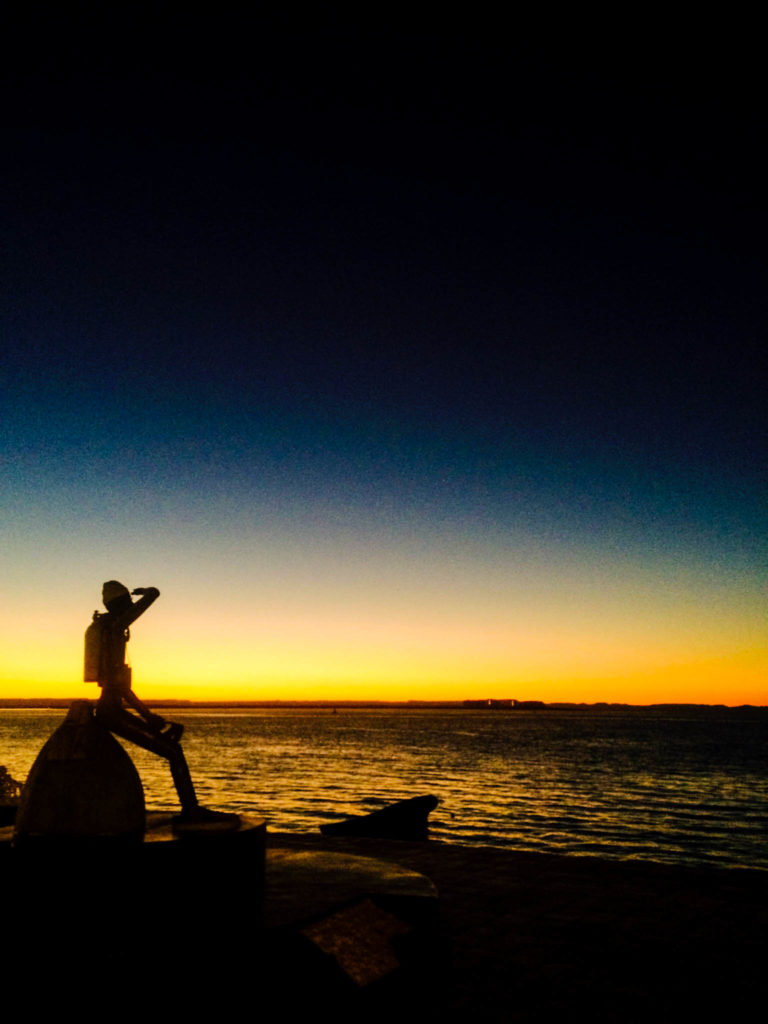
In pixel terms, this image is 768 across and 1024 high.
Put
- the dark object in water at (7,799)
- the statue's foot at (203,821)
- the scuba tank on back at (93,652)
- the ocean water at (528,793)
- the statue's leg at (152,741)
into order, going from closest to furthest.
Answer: the statue's foot at (203,821) < the statue's leg at (152,741) < the scuba tank on back at (93,652) < the dark object in water at (7,799) < the ocean water at (528,793)

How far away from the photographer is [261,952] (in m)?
5.60

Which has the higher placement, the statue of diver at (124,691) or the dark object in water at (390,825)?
the statue of diver at (124,691)

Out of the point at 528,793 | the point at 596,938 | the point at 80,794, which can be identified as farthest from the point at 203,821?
the point at 528,793

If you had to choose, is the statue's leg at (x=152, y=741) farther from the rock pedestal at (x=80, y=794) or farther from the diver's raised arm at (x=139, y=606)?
the diver's raised arm at (x=139, y=606)

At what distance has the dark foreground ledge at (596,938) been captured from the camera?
20.3ft

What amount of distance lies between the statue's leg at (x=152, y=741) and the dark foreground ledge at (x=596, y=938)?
2.78m

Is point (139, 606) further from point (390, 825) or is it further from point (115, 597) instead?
point (390, 825)

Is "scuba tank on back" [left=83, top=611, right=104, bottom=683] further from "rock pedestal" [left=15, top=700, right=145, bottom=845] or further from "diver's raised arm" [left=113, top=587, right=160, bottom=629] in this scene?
"rock pedestal" [left=15, top=700, right=145, bottom=845]

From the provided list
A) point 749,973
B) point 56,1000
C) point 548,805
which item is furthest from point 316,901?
point 548,805

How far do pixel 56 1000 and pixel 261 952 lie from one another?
4.48 feet

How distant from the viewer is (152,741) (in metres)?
7.45

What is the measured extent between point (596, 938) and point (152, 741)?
15.8ft

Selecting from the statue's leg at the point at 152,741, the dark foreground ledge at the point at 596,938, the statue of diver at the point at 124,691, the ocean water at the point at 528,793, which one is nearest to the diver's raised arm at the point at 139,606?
the statue of diver at the point at 124,691

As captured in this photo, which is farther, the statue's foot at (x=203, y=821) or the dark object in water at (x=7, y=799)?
the dark object in water at (x=7, y=799)
